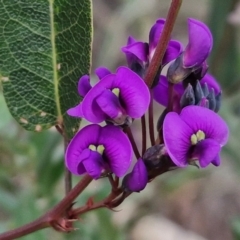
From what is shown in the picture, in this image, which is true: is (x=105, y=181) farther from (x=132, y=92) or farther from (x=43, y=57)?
(x=132, y=92)

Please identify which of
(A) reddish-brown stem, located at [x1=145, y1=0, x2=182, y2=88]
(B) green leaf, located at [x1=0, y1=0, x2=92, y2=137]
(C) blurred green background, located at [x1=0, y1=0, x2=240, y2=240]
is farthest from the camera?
(C) blurred green background, located at [x1=0, y1=0, x2=240, y2=240]

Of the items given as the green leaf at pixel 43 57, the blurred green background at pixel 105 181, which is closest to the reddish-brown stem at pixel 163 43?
the green leaf at pixel 43 57

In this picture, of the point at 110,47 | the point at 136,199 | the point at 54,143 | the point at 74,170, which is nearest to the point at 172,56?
the point at 74,170

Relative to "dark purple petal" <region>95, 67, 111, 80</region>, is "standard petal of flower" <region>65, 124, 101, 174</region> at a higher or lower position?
lower

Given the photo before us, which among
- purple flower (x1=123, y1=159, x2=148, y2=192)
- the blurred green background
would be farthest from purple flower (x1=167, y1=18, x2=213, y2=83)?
the blurred green background

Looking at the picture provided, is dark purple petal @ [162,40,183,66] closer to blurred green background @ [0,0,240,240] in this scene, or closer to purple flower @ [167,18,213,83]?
purple flower @ [167,18,213,83]

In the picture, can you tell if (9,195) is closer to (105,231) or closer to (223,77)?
(105,231)
